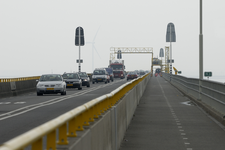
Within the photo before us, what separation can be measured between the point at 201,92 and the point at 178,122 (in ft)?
26.3

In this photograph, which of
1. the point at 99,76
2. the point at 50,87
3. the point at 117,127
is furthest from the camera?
the point at 99,76

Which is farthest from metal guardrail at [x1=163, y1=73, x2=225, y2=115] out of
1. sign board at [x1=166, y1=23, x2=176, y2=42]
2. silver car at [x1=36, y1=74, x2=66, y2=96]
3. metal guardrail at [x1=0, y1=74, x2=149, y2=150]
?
sign board at [x1=166, y1=23, x2=176, y2=42]

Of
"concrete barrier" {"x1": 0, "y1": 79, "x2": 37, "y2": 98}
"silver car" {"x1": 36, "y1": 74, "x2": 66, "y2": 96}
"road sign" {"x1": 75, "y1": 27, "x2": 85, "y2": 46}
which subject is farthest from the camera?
"road sign" {"x1": 75, "y1": 27, "x2": 85, "y2": 46}

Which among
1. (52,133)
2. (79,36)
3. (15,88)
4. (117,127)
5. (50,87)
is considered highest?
(79,36)

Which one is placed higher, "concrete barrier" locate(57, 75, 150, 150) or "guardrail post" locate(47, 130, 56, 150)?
"guardrail post" locate(47, 130, 56, 150)

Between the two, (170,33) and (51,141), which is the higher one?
(170,33)

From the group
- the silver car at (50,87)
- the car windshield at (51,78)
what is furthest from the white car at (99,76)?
the silver car at (50,87)

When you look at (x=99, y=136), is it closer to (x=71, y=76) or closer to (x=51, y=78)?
(x=51, y=78)

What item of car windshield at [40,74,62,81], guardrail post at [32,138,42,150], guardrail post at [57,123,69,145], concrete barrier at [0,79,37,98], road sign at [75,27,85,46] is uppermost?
road sign at [75,27,85,46]

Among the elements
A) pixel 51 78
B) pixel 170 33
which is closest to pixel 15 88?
pixel 51 78

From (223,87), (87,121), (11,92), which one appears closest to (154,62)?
(11,92)

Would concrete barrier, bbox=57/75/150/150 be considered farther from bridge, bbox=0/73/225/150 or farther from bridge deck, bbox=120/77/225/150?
bridge deck, bbox=120/77/225/150

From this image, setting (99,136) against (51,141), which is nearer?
(51,141)

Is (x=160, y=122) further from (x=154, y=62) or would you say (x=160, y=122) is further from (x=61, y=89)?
(x=154, y=62)
